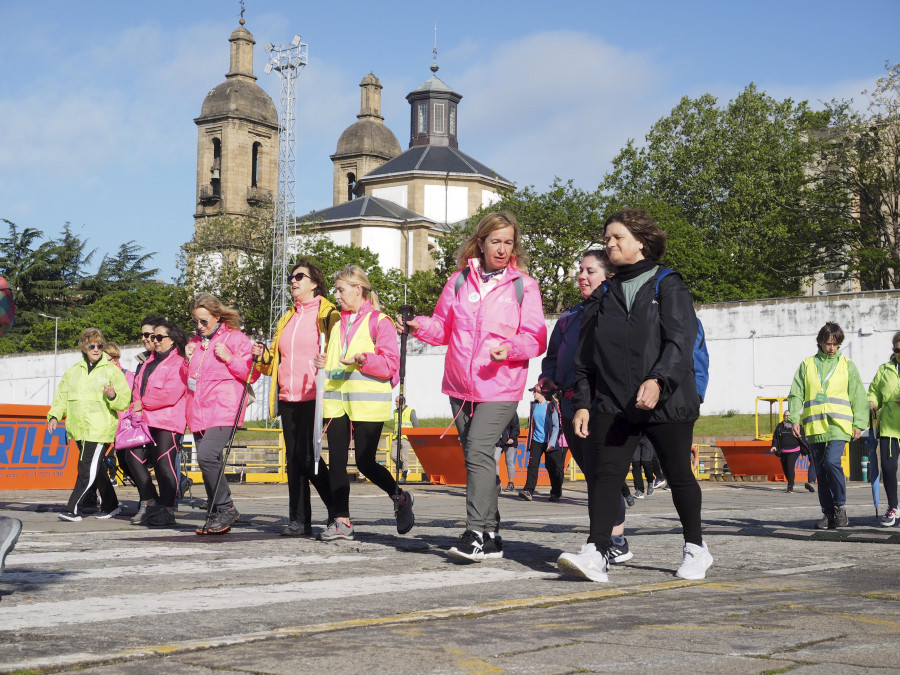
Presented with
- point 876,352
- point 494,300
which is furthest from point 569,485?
point 876,352

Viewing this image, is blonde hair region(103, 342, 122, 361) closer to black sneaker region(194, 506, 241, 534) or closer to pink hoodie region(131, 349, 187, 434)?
pink hoodie region(131, 349, 187, 434)

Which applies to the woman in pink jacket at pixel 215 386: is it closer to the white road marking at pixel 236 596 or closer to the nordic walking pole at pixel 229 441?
the nordic walking pole at pixel 229 441

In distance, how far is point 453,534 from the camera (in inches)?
341

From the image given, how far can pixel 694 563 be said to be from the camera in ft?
19.5

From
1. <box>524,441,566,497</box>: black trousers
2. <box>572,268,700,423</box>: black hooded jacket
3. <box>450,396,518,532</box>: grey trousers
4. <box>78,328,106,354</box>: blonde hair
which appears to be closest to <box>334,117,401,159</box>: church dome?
<box>524,441,566,497</box>: black trousers

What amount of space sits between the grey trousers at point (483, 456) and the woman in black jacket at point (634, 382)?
2.80 feet

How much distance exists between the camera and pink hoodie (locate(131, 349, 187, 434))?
10.3 meters

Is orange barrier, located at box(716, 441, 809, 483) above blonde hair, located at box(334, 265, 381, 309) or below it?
below

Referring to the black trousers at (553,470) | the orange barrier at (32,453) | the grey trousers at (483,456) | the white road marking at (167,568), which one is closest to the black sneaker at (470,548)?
the grey trousers at (483,456)

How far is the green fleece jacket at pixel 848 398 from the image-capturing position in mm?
10094

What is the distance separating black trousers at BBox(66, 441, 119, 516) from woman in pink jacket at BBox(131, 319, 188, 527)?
502 millimetres

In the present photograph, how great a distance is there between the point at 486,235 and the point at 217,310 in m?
3.17

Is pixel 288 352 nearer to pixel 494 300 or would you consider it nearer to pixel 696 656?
pixel 494 300

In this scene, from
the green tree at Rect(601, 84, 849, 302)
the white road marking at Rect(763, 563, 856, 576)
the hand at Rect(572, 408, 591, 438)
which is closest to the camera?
the hand at Rect(572, 408, 591, 438)
